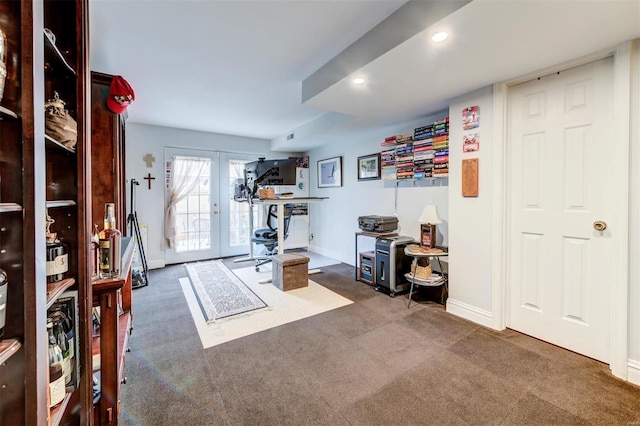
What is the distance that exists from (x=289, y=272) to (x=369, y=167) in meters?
2.10

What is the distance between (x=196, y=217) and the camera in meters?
4.89

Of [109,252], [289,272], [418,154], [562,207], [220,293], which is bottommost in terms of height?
[220,293]

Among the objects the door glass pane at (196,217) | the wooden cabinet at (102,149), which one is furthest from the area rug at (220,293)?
the wooden cabinet at (102,149)

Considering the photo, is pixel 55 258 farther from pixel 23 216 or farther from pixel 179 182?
pixel 179 182

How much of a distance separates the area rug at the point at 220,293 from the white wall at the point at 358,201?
2016mm

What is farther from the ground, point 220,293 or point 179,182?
point 179,182

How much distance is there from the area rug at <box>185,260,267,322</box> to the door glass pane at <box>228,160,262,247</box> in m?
1.01

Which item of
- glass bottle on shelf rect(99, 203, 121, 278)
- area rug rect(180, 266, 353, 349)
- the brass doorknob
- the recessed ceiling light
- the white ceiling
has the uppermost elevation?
the white ceiling

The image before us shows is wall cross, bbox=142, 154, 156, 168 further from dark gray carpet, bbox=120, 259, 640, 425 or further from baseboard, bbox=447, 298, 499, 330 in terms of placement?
baseboard, bbox=447, 298, 499, 330

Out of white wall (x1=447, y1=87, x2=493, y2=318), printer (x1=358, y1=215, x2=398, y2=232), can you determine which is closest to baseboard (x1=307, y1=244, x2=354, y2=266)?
printer (x1=358, y1=215, x2=398, y2=232)

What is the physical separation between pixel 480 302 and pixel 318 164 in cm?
391

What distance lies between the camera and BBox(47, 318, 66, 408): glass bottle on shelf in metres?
0.92

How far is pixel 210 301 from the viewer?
9.89ft

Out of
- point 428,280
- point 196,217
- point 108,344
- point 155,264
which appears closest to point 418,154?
point 428,280
